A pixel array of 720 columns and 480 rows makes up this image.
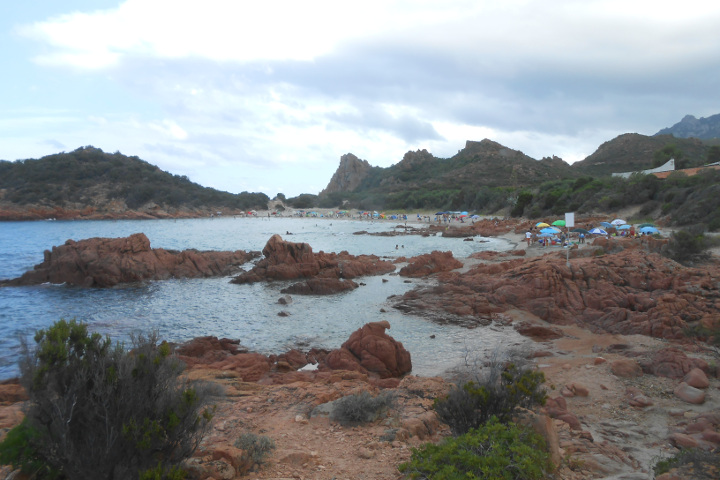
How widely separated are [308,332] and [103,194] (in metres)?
95.1

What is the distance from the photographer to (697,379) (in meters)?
7.89

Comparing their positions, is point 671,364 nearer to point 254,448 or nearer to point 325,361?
point 325,361

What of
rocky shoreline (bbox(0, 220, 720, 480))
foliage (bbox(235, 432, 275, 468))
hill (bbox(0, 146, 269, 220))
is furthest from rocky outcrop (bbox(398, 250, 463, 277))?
hill (bbox(0, 146, 269, 220))

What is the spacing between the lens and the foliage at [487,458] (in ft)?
13.1

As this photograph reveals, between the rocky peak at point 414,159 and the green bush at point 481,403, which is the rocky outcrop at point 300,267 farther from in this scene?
the rocky peak at point 414,159

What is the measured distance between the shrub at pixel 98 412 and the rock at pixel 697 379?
28.0 feet

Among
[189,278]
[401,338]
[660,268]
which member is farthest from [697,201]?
[189,278]

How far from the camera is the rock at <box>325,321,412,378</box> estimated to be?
431 inches

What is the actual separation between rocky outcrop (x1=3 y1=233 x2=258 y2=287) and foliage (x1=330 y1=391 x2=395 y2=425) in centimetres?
2249

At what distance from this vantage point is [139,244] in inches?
1081

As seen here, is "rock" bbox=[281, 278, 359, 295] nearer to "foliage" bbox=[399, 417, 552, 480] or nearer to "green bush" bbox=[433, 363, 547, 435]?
"green bush" bbox=[433, 363, 547, 435]

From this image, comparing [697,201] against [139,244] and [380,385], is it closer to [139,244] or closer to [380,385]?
[380,385]

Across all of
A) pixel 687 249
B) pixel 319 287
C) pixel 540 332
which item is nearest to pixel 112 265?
pixel 319 287

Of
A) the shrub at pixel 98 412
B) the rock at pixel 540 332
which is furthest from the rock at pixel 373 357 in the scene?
the shrub at pixel 98 412
